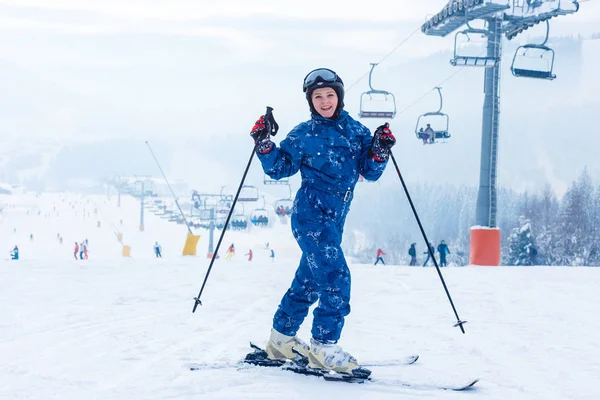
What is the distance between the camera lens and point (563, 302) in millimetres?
7211

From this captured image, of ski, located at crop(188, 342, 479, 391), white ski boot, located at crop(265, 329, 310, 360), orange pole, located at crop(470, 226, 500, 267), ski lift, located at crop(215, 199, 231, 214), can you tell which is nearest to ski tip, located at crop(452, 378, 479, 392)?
ski, located at crop(188, 342, 479, 391)

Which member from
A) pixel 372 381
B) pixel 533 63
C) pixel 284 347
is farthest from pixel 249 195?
pixel 372 381

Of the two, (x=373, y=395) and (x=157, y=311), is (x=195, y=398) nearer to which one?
(x=373, y=395)

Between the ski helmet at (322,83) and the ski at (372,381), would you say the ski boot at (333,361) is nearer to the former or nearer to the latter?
the ski at (372,381)

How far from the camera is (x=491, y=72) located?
45.5ft

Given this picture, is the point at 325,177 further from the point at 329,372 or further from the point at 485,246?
the point at 485,246

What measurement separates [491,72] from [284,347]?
1143cm

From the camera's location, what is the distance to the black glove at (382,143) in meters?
3.64

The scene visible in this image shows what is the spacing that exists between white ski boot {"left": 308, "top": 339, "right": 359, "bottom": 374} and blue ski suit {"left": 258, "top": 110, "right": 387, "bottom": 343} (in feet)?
0.15

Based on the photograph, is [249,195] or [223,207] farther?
[223,207]

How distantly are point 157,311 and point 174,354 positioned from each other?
6.93 feet

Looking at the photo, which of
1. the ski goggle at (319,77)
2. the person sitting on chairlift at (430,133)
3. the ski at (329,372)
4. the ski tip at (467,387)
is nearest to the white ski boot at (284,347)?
the ski at (329,372)

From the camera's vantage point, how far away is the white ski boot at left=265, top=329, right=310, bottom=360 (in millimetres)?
3877

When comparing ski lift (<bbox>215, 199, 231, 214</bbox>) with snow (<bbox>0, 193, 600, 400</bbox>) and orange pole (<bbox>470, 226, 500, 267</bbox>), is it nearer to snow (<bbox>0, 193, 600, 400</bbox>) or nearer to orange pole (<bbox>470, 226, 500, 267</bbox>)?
orange pole (<bbox>470, 226, 500, 267</bbox>)
